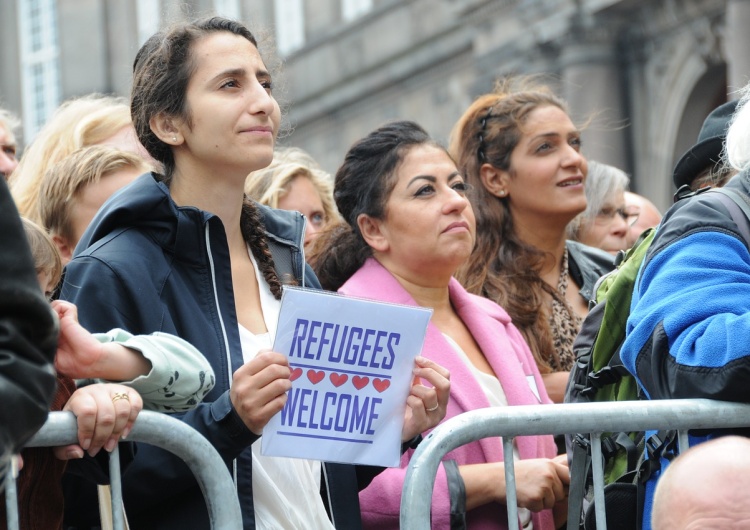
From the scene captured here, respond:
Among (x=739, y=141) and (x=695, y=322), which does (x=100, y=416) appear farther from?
(x=739, y=141)

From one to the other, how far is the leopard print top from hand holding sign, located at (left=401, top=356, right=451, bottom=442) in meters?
1.63

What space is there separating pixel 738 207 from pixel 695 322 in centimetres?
38

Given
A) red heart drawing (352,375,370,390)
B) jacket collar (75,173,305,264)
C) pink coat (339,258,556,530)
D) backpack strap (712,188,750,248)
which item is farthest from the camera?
pink coat (339,258,556,530)

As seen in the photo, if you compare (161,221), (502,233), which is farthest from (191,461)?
(502,233)

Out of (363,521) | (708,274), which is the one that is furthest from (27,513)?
(708,274)

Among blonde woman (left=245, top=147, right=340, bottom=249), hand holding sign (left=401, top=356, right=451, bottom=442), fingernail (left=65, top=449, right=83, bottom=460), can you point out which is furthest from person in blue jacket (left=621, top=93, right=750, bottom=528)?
blonde woman (left=245, top=147, right=340, bottom=249)

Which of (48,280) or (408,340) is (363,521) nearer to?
(408,340)

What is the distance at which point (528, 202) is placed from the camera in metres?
5.75

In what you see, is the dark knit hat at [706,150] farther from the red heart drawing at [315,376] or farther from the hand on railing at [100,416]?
the hand on railing at [100,416]

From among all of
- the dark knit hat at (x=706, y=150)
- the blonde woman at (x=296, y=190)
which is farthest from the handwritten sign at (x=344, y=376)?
the blonde woman at (x=296, y=190)

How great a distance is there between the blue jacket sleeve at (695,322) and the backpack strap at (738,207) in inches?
1.8

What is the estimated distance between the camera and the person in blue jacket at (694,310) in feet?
11.6

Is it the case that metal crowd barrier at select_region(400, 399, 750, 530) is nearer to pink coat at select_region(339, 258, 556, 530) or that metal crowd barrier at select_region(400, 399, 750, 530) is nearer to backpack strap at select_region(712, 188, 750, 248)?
backpack strap at select_region(712, 188, 750, 248)

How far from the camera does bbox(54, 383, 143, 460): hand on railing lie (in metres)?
3.15
